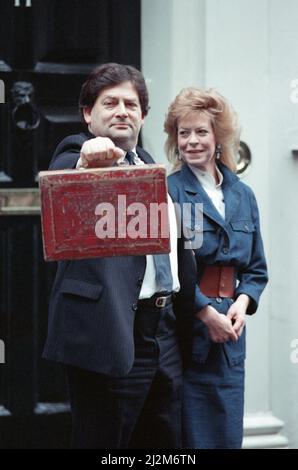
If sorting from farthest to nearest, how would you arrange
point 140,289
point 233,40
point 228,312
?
point 233,40
point 228,312
point 140,289

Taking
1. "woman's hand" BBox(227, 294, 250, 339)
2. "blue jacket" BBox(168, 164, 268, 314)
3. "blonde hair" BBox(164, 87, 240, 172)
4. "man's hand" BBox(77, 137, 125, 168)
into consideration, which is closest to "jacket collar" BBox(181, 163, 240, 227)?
"blue jacket" BBox(168, 164, 268, 314)

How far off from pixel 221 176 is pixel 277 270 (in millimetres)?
825

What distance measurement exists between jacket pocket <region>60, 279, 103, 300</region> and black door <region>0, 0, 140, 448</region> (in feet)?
3.92

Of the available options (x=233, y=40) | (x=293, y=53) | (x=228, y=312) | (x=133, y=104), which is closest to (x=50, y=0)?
(x=233, y=40)

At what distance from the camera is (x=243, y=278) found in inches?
119

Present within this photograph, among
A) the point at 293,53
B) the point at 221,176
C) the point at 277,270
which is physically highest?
the point at 293,53

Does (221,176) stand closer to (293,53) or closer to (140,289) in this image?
(140,289)

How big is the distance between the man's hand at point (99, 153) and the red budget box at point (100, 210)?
28 millimetres

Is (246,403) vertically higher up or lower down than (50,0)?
lower down

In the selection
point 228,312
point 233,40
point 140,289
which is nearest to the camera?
point 140,289

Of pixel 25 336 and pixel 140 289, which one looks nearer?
pixel 140 289

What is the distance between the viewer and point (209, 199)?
9.71ft

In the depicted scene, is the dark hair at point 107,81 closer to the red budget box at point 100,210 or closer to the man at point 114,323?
the man at point 114,323
